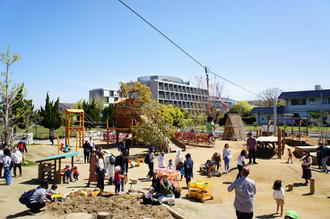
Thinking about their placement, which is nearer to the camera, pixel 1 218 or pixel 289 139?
pixel 1 218

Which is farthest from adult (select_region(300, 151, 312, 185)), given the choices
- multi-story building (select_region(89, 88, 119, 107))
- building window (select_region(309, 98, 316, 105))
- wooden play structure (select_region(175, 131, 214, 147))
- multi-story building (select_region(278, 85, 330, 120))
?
multi-story building (select_region(89, 88, 119, 107))

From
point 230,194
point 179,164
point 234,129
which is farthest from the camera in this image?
point 234,129

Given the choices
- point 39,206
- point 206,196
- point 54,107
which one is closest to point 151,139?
point 206,196

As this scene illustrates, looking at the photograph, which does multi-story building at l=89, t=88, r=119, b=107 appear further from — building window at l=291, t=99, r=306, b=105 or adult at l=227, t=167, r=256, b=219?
adult at l=227, t=167, r=256, b=219

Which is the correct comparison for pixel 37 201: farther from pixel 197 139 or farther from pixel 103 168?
pixel 197 139

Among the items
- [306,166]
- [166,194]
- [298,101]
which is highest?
[298,101]

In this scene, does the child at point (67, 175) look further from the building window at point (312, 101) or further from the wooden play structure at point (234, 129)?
the building window at point (312, 101)

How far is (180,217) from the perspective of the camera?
809cm

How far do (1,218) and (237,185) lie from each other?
7105 mm

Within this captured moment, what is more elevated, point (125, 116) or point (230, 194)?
point (125, 116)

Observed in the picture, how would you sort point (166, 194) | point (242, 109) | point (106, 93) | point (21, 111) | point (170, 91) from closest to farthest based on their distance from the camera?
point (166, 194) → point (21, 111) → point (242, 109) → point (170, 91) → point (106, 93)

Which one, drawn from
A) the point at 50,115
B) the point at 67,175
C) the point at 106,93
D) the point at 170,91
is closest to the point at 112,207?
the point at 67,175

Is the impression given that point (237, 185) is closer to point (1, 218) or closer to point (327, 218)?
point (327, 218)

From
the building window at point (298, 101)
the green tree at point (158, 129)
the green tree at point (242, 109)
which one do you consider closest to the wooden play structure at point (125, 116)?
the green tree at point (158, 129)
